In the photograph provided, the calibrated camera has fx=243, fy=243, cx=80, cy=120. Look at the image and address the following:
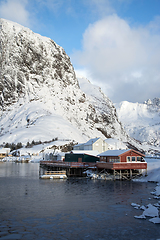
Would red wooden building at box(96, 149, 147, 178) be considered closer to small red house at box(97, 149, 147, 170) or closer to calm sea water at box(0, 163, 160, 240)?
small red house at box(97, 149, 147, 170)

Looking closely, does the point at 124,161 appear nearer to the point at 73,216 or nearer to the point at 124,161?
the point at 124,161

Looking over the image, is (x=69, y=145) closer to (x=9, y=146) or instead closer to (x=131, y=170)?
(x=9, y=146)

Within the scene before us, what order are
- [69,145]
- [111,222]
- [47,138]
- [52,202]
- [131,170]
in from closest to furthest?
[111,222] < [52,202] < [131,170] < [69,145] < [47,138]

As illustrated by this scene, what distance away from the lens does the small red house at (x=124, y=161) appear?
55.1 meters

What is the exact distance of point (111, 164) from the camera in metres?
55.5

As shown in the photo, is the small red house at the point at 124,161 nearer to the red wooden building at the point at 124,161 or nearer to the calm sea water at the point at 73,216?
the red wooden building at the point at 124,161

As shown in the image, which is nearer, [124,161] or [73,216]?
[73,216]

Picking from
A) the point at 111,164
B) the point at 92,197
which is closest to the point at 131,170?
the point at 111,164

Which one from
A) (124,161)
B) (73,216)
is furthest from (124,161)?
(73,216)

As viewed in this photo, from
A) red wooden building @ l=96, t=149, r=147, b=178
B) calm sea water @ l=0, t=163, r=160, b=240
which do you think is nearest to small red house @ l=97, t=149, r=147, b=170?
red wooden building @ l=96, t=149, r=147, b=178

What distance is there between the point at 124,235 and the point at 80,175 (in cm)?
4724

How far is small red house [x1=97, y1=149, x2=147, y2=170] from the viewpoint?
55.1 meters

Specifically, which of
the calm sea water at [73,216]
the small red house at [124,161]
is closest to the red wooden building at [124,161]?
the small red house at [124,161]

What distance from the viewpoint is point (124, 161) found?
56.3 m
